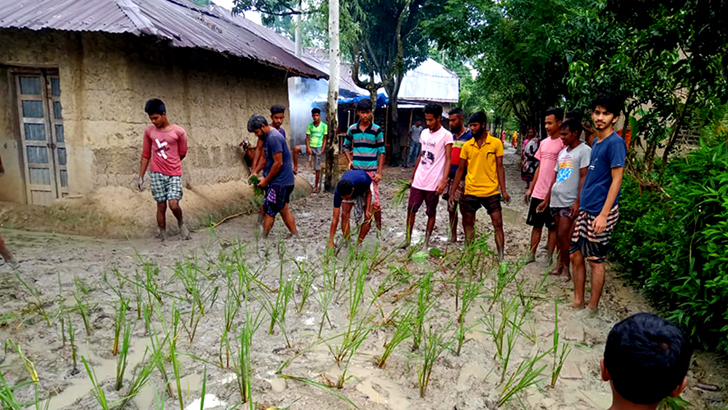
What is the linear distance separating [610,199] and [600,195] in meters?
0.15

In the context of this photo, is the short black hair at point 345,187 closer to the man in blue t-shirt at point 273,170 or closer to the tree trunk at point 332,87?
the man in blue t-shirt at point 273,170

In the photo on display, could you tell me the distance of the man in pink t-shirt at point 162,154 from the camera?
5016 mm

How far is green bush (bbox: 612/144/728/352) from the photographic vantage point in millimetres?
2848

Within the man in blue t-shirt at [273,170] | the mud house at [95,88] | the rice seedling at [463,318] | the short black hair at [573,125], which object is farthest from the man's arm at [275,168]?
the short black hair at [573,125]

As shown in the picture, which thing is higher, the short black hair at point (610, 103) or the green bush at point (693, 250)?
the short black hair at point (610, 103)

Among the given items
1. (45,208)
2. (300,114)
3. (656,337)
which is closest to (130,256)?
(45,208)

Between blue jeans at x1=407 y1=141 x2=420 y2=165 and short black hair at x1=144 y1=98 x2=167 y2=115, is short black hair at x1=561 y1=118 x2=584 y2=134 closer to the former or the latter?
short black hair at x1=144 y1=98 x2=167 y2=115

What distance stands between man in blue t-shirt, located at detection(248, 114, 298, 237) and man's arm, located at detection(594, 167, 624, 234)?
3.20m

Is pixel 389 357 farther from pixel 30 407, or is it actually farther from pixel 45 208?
pixel 45 208

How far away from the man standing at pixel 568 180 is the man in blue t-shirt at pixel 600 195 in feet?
1.65

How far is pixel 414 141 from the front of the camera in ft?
50.4

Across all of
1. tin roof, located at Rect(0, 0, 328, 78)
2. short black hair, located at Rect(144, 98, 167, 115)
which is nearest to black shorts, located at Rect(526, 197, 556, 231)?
short black hair, located at Rect(144, 98, 167, 115)

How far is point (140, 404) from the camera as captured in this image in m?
2.29

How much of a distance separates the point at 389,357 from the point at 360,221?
234 cm
